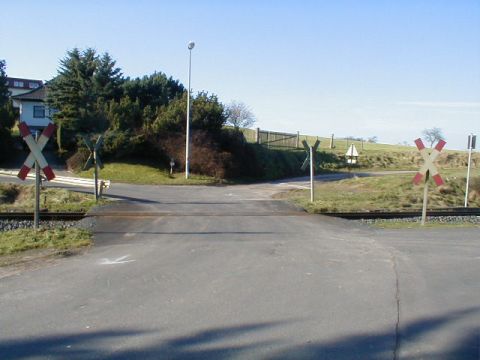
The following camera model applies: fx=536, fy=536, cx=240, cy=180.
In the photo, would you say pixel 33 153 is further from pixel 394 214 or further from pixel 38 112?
pixel 38 112

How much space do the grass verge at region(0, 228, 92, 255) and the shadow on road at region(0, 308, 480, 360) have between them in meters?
6.41

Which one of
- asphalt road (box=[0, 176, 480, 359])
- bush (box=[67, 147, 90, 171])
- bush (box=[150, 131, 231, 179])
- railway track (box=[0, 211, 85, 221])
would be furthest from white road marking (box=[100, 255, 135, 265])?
bush (box=[67, 147, 90, 171])

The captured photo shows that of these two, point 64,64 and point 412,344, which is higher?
point 64,64

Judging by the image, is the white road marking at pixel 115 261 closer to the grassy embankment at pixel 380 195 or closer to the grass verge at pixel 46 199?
the grass verge at pixel 46 199

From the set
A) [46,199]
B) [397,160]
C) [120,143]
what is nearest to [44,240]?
[46,199]

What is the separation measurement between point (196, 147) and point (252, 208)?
16.4m

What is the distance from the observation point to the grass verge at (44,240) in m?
11.6

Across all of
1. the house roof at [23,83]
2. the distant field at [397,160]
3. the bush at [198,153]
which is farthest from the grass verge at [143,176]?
the house roof at [23,83]

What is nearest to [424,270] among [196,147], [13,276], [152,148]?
[13,276]

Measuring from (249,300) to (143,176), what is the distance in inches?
1135

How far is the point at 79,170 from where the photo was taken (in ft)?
122

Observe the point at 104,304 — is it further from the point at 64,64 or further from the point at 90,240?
the point at 64,64

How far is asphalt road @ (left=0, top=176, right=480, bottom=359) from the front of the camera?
5.29 m

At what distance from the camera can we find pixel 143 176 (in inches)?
1377
